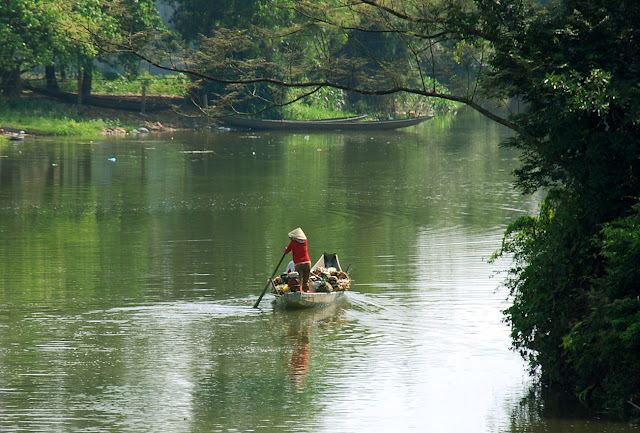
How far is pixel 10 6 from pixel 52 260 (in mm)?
35099

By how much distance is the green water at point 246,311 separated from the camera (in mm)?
16922

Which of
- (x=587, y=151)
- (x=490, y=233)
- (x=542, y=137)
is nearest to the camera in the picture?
(x=587, y=151)

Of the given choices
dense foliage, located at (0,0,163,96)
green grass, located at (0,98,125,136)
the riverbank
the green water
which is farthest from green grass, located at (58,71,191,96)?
the green water

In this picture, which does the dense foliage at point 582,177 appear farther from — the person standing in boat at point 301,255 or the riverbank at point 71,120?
the riverbank at point 71,120

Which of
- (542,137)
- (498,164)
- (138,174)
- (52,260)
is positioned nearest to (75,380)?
(542,137)

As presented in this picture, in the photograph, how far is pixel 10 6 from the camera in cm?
6075

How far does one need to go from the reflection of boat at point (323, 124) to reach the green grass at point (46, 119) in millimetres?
7863

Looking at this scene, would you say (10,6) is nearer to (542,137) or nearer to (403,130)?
(403,130)

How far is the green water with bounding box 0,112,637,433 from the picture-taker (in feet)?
55.5

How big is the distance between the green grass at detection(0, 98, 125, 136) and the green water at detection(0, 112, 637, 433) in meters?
15.6

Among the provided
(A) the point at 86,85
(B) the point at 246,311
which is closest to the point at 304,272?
(B) the point at 246,311

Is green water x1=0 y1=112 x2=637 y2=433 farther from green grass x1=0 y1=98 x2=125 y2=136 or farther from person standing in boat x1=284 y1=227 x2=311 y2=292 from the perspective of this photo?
green grass x1=0 y1=98 x2=125 y2=136

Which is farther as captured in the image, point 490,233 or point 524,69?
point 490,233

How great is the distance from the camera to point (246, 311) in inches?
907
